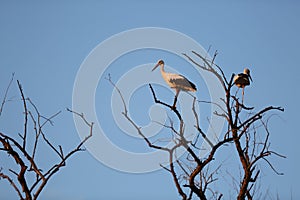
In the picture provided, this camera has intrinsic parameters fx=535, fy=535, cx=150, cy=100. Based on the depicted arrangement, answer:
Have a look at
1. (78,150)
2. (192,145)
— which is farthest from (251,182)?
(78,150)

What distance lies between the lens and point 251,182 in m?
6.11

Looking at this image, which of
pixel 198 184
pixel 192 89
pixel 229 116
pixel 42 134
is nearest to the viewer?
pixel 42 134

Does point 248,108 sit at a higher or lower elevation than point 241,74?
lower

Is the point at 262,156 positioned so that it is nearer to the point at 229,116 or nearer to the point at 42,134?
the point at 229,116

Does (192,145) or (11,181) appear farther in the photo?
(192,145)

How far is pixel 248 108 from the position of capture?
6.23 m

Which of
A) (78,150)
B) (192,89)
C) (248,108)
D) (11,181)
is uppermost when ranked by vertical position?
(192,89)

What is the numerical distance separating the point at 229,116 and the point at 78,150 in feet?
5.79

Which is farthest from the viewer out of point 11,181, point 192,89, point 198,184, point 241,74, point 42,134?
point 241,74

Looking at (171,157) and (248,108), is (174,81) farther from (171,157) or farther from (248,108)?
(171,157)

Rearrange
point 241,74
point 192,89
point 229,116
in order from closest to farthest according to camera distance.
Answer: point 229,116
point 192,89
point 241,74

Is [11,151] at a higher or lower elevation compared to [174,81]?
lower

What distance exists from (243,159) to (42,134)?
7.35ft

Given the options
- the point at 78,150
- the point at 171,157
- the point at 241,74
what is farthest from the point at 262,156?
the point at 241,74
